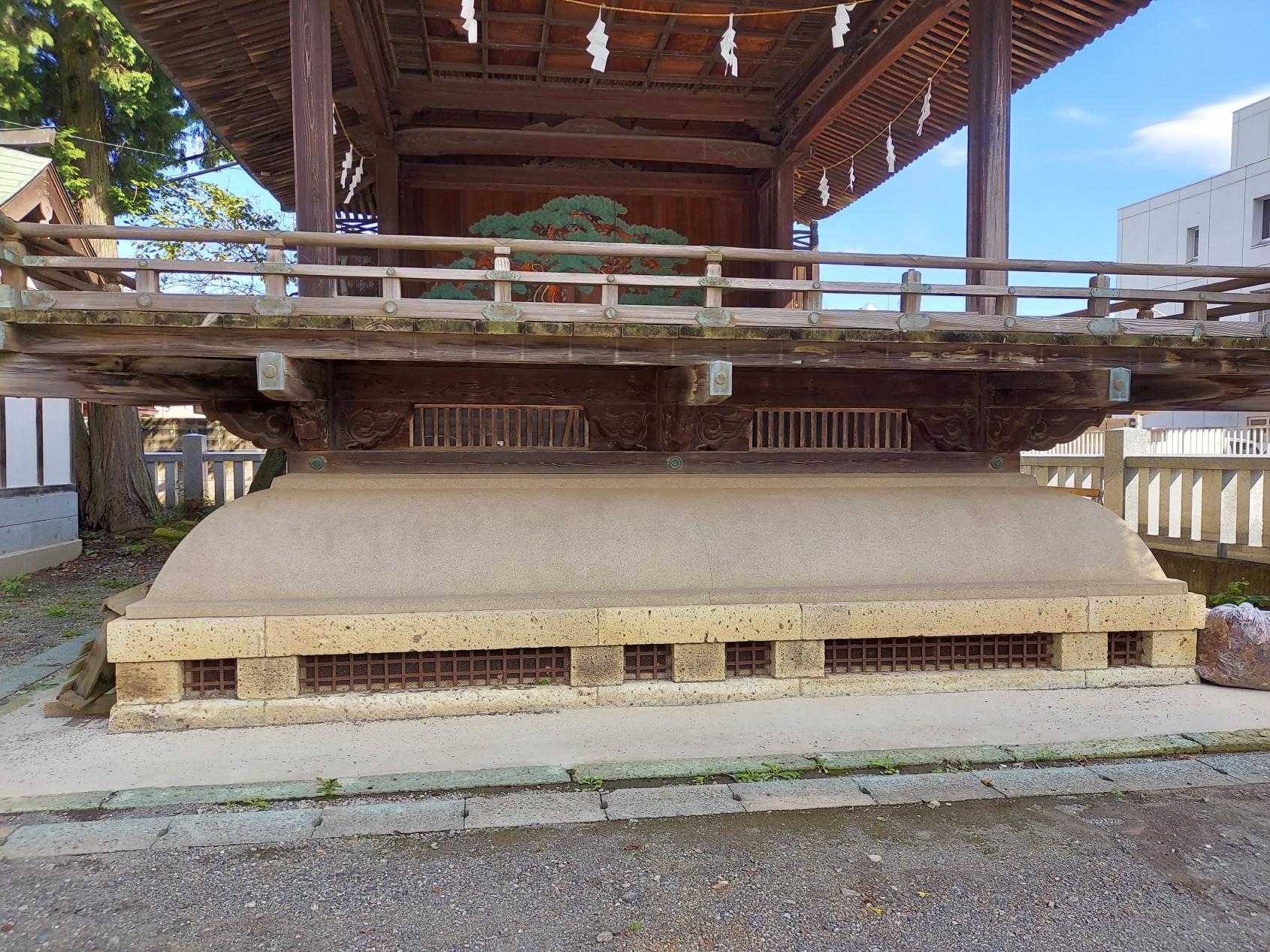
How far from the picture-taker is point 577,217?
8.50 m

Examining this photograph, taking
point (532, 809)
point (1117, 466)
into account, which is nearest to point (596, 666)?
point (532, 809)

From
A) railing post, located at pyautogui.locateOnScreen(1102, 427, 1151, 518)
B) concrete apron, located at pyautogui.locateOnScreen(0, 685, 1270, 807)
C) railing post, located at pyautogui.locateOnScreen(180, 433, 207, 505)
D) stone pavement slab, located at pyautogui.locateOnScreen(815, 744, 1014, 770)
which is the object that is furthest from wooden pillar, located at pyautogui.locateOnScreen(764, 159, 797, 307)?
railing post, located at pyautogui.locateOnScreen(180, 433, 207, 505)

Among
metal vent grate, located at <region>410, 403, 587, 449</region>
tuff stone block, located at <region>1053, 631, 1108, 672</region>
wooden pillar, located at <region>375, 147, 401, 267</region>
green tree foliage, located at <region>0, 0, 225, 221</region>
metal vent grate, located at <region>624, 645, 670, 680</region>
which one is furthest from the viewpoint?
green tree foliage, located at <region>0, 0, 225, 221</region>

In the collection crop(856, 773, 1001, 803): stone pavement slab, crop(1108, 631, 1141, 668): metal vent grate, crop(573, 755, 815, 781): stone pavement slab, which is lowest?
crop(856, 773, 1001, 803): stone pavement slab

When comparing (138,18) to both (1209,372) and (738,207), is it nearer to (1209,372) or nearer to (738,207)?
(738,207)

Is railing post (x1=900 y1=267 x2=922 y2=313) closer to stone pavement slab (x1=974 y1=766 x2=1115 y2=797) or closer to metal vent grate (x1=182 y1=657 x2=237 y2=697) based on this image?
stone pavement slab (x1=974 y1=766 x2=1115 y2=797)

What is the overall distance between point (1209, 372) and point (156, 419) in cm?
2783

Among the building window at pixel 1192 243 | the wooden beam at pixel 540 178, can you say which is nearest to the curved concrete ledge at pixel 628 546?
the wooden beam at pixel 540 178

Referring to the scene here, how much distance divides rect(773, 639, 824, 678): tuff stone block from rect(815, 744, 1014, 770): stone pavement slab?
1.16 m

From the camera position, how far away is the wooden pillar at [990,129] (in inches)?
269

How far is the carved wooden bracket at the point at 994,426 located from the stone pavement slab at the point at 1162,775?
136 inches

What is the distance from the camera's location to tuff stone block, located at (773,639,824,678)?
21.9ft

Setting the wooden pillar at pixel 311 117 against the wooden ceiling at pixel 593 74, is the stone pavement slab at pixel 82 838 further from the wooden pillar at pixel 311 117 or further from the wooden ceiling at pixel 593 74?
the wooden ceiling at pixel 593 74

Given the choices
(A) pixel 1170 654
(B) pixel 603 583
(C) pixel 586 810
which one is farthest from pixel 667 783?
(A) pixel 1170 654
